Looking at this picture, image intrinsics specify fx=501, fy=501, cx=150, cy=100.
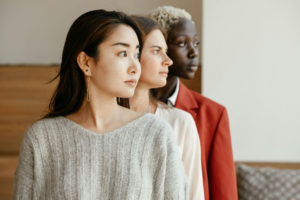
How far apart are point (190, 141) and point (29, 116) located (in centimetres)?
216

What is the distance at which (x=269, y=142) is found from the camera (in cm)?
282

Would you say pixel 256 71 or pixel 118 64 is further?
pixel 256 71

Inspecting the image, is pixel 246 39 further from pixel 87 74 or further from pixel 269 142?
pixel 87 74

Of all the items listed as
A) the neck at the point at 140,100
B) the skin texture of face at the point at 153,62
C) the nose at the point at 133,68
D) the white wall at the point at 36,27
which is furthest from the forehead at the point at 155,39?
the white wall at the point at 36,27

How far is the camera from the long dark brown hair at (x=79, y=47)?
1380 millimetres

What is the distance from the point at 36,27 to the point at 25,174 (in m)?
2.50

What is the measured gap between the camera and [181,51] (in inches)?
69.8

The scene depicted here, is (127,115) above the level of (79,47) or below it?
below

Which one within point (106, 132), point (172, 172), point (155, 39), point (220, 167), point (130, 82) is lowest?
point (220, 167)

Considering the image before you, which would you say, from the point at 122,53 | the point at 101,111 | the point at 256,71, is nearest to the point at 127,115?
the point at 101,111

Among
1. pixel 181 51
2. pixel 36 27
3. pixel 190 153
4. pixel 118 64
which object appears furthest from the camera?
pixel 36 27

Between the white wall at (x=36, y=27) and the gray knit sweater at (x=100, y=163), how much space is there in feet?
7.73

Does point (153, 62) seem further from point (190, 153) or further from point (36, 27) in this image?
point (36, 27)

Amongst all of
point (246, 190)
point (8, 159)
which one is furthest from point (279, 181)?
point (8, 159)
